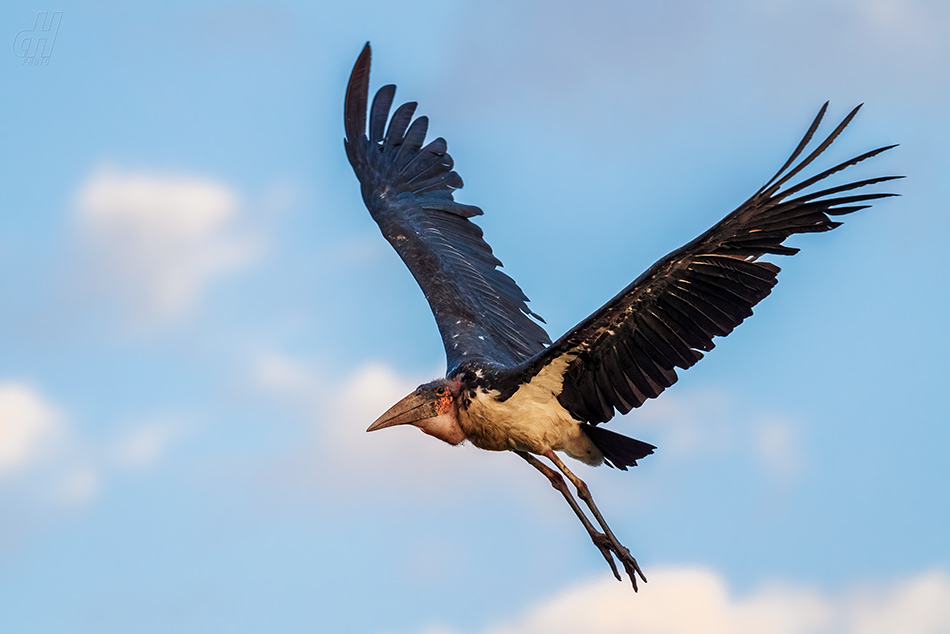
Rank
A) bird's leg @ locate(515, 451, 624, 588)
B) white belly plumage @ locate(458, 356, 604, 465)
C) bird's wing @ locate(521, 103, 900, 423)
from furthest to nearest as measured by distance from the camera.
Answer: bird's leg @ locate(515, 451, 624, 588)
white belly plumage @ locate(458, 356, 604, 465)
bird's wing @ locate(521, 103, 900, 423)

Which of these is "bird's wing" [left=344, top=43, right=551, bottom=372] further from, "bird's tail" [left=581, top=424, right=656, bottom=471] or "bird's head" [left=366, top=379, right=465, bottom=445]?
"bird's tail" [left=581, top=424, right=656, bottom=471]

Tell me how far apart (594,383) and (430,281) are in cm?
295

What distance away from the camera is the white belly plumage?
9.55m

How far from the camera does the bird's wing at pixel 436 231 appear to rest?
11.4m

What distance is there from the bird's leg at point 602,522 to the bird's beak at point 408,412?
1.00 metres

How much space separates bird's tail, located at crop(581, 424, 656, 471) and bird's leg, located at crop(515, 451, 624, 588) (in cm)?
45

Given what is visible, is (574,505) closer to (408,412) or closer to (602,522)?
(602,522)

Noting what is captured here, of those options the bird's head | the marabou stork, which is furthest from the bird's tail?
the bird's head

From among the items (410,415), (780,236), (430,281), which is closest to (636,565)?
(410,415)

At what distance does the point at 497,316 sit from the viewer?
1176 cm

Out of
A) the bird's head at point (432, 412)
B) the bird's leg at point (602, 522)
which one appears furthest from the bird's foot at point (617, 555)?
the bird's head at point (432, 412)

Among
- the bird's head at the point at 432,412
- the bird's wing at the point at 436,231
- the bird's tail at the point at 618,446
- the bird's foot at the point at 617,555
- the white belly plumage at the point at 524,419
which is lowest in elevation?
the bird's foot at the point at 617,555

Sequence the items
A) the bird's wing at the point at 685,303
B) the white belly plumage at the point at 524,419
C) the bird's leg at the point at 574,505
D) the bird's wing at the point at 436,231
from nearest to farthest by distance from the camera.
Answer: the bird's wing at the point at 685,303 → the white belly plumage at the point at 524,419 → the bird's leg at the point at 574,505 → the bird's wing at the point at 436,231

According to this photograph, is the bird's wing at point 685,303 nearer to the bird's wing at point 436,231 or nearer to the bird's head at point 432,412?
the bird's head at point 432,412
